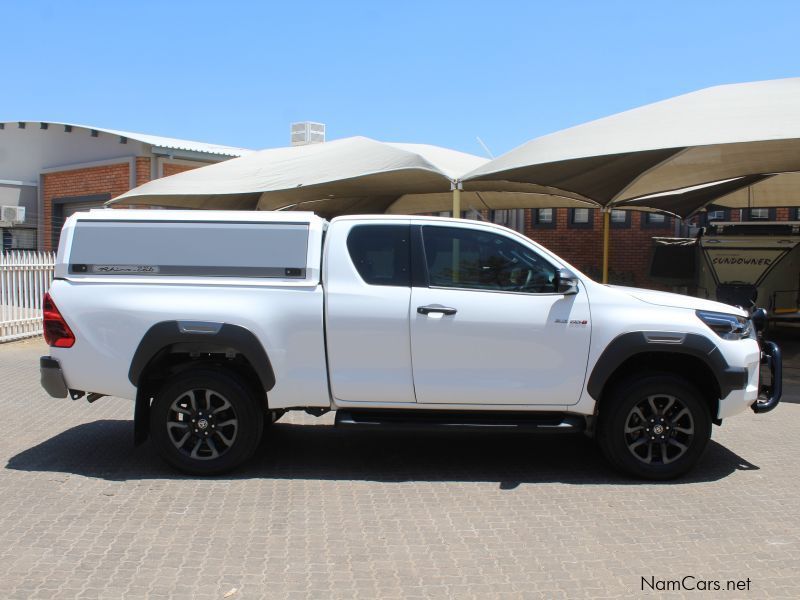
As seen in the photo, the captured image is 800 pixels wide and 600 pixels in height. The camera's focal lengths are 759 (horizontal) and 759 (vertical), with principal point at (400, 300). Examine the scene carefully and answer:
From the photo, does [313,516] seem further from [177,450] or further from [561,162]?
[561,162]

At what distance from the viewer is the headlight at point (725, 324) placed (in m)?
5.62

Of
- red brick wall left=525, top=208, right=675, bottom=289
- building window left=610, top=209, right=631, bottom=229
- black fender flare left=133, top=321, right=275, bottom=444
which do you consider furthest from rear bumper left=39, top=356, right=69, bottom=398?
building window left=610, top=209, right=631, bottom=229

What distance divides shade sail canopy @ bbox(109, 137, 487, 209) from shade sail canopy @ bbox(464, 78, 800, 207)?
1.27 m

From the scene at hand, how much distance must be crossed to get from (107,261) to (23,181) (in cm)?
1817

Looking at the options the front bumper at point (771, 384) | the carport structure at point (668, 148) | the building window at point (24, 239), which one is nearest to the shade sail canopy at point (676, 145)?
the carport structure at point (668, 148)

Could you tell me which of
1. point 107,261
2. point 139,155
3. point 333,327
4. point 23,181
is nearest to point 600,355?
point 333,327

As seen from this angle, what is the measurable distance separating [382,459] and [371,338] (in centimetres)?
128

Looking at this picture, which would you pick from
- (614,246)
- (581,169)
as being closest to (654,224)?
(614,246)

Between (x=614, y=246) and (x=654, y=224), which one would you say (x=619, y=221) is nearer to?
(x=614, y=246)

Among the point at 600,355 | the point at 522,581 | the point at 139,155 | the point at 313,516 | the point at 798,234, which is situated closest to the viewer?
the point at 522,581

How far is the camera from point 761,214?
1858 centimetres

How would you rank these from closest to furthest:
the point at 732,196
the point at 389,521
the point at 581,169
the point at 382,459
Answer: the point at 389,521 → the point at 382,459 → the point at 581,169 → the point at 732,196

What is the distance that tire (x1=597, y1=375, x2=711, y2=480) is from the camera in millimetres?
5590

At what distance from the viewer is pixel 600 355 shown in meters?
5.53
